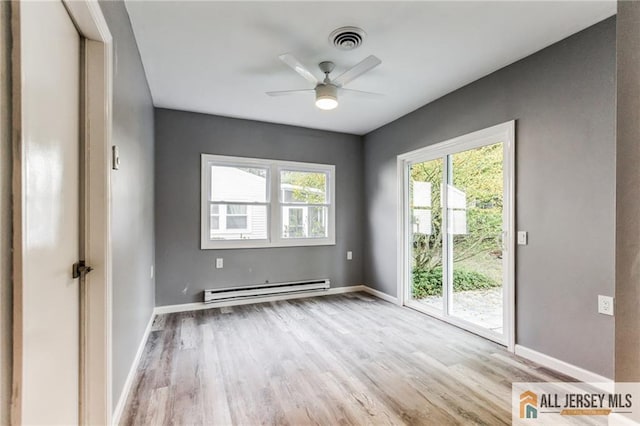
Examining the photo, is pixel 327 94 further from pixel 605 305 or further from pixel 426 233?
pixel 605 305

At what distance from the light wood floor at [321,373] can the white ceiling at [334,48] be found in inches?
102

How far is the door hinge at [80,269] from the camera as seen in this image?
1.38 metres

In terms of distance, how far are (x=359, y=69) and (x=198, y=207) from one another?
108 inches

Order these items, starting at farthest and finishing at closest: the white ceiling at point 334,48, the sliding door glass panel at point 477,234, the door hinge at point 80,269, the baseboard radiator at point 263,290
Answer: the baseboard radiator at point 263,290
the sliding door glass panel at point 477,234
the white ceiling at point 334,48
the door hinge at point 80,269

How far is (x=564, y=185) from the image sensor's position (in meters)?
2.40

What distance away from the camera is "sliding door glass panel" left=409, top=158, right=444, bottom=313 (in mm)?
3715

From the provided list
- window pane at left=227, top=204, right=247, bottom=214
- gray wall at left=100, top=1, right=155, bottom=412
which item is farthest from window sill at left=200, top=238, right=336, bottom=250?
gray wall at left=100, top=1, right=155, bottom=412

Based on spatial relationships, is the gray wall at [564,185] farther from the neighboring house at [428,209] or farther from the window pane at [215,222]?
the window pane at [215,222]

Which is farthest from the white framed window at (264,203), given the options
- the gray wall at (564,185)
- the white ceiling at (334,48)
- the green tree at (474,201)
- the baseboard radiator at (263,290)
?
the gray wall at (564,185)

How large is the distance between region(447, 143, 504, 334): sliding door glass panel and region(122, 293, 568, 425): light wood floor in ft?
1.03

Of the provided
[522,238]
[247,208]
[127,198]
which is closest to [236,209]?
[247,208]

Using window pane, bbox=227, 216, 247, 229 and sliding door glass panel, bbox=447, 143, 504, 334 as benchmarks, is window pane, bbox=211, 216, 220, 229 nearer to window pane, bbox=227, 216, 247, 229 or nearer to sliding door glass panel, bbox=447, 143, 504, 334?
window pane, bbox=227, 216, 247, 229

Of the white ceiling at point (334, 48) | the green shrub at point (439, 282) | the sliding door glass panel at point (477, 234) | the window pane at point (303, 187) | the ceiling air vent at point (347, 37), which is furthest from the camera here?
the window pane at point (303, 187)

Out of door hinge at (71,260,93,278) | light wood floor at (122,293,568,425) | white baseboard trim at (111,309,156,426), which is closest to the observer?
door hinge at (71,260,93,278)
